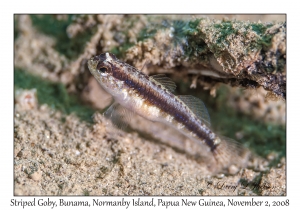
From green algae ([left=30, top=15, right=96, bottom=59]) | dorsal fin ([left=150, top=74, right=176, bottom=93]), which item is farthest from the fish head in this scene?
green algae ([left=30, top=15, right=96, bottom=59])

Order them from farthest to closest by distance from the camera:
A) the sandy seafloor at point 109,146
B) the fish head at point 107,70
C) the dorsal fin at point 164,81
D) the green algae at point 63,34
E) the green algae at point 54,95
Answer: the green algae at point 63,34 < the green algae at point 54,95 < the dorsal fin at point 164,81 < the fish head at point 107,70 < the sandy seafloor at point 109,146

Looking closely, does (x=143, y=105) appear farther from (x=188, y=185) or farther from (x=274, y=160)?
(x=274, y=160)

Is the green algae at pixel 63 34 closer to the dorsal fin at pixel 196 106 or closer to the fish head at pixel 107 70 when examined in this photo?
the fish head at pixel 107 70

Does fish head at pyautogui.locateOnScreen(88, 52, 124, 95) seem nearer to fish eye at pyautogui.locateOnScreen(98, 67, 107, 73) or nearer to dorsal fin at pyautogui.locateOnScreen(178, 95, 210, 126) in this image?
fish eye at pyautogui.locateOnScreen(98, 67, 107, 73)

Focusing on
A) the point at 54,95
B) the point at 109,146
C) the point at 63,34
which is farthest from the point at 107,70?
the point at 63,34

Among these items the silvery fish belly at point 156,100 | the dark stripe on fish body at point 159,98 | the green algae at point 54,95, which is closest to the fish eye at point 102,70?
the silvery fish belly at point 156,100

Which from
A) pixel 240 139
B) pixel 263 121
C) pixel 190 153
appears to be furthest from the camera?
pixel 263 121

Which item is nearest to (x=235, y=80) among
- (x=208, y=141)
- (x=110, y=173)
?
(x=208, y=141)
